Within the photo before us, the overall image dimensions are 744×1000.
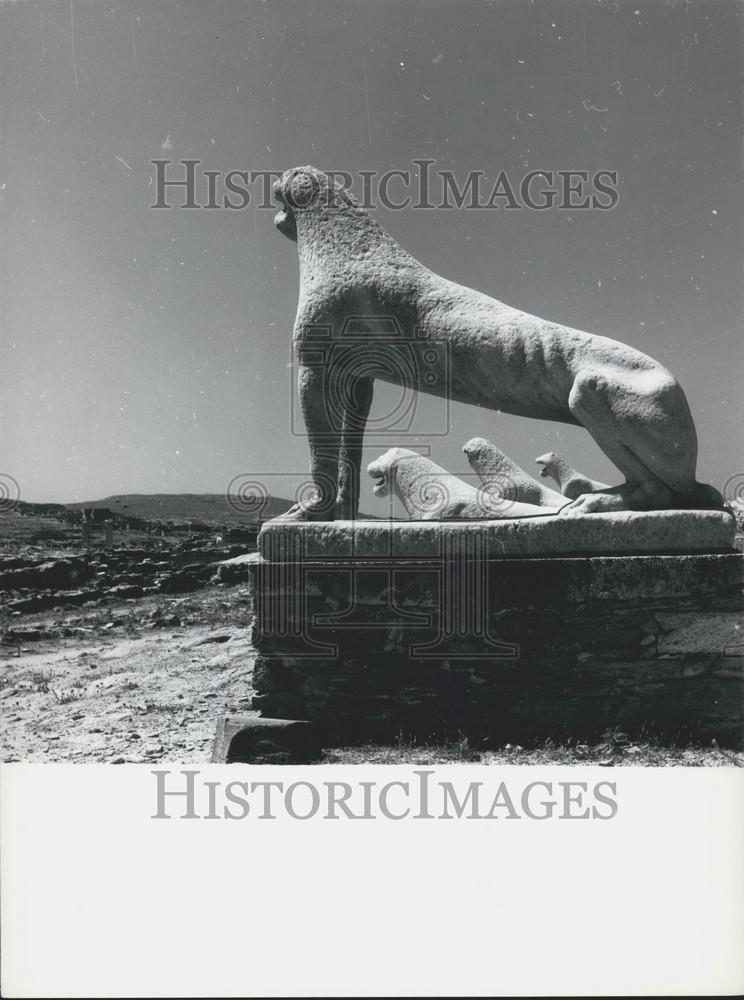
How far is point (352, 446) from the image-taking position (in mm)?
3734

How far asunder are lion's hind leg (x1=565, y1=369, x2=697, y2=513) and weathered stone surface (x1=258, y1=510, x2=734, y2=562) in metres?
0.14

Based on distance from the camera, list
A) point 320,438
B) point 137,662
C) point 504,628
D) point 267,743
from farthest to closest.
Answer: point 137,662, point 320,438, point 504,628, point 267,743

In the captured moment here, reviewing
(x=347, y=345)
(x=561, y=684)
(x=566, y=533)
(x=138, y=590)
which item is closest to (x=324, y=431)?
(x=347, y=345)

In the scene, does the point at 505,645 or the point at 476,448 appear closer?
the point at 505,645

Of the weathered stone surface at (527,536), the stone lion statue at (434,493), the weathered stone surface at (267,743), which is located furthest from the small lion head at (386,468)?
the weathered stone surface at (267,743)

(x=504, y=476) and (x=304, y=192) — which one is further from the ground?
(x=304, y=192)

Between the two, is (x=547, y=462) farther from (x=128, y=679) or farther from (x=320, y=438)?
(x=128, y=679)

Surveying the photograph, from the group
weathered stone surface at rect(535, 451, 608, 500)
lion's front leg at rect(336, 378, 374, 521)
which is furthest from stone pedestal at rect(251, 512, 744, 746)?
weathered stone surface at rect(535, 451, 608, 500)

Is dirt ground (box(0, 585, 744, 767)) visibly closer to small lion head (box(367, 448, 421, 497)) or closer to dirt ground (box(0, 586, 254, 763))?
dirt ground (box(0, 586, 254, 763))

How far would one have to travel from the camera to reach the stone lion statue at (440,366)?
342 centimetres

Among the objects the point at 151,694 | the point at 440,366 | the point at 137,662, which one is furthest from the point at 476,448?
the point at 137,662

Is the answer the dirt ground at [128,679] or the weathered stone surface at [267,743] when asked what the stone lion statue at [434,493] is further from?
the dirt ground at [128,679]

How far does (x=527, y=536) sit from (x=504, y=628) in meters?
0.40

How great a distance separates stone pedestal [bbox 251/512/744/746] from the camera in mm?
3246
